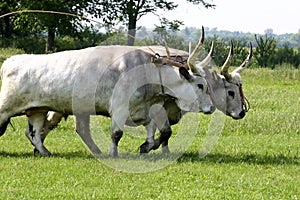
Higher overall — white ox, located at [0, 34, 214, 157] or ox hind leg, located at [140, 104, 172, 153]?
white ox, located at [0, 34, 214, 157]

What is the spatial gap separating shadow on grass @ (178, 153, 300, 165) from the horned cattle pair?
663 millimetres

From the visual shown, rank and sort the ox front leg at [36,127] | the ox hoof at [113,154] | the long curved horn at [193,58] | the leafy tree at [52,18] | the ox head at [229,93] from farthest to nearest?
the leafy tree at [52,18]
the ox head at [229,93]
the ox front leg at [36,127]
the ox hoof at [113,154]
the long curved horn at [193,58]

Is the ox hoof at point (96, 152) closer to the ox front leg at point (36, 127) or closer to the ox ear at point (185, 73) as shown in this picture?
the ox front leg at point (36, 127)

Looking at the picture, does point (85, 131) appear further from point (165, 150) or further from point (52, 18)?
point (52, 18)

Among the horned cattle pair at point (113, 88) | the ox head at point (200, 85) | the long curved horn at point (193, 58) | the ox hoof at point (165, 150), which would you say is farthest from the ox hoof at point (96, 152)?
the long curved horn at point (193, 58)

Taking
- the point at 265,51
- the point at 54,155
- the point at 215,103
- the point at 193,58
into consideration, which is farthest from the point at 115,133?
the point at 265,51

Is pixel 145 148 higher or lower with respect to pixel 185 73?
lower

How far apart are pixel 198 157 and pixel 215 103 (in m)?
1.05

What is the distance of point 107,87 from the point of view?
12039 mm

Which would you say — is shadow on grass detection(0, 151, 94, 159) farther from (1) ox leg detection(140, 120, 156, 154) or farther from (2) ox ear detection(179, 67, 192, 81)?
(2) ox ear detection(179, 67, 192, 81)

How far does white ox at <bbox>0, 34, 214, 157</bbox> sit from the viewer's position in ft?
39.4

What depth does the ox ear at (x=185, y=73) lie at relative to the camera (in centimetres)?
1193

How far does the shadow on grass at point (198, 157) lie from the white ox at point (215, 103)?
0.33m

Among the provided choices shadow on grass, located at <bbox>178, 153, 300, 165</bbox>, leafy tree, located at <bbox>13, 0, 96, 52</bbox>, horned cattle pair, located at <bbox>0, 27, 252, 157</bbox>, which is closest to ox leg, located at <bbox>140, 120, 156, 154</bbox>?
horned cattle pair, located at <bbox>0, 27, 252, 157</bbox>
